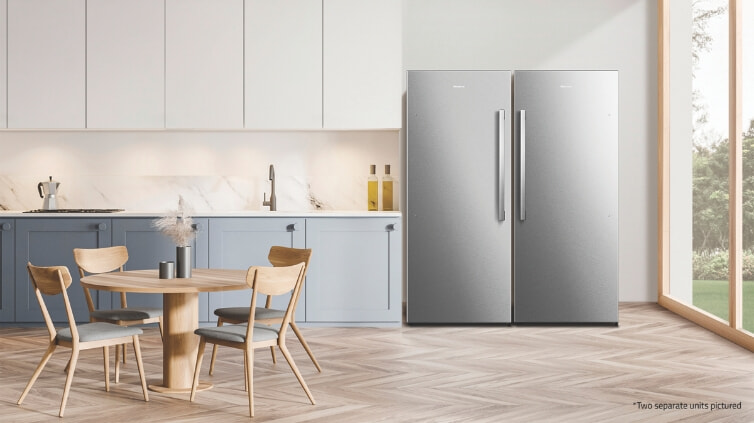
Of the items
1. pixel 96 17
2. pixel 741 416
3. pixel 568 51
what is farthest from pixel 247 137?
pixel 741 416

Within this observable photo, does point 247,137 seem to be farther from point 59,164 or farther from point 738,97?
point 738,97

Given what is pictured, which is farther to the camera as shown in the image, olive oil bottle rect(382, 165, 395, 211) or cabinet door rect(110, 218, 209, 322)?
olive oil bottle rect(382, 165, 395, 211)

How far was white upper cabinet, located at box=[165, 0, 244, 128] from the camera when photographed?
6.36 m

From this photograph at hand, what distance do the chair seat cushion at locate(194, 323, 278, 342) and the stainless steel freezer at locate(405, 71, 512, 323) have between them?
2300 mm

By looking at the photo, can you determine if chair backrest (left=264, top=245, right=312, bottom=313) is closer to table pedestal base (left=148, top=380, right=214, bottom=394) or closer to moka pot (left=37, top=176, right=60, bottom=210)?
table pedestal base (left=148, top=380, right=214, bottom=394)

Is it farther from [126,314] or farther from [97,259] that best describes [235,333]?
[97,259]

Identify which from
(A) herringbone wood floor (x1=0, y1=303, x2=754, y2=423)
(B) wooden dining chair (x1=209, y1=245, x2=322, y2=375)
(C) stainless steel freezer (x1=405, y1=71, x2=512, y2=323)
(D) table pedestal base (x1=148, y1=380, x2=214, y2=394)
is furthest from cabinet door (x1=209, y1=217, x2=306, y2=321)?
(D) table pedestal base (x1=148, y1=380, x2=214, y2=394)

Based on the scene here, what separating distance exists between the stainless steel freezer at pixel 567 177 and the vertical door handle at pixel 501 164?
0.36 feet

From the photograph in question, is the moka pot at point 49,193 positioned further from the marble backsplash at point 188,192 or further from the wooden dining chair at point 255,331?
the wooden dining chair at point 255,331

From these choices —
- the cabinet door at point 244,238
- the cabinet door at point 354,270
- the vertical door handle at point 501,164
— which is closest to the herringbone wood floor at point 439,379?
the cabinet door at point 354,270

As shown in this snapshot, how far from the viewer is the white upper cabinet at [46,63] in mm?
6336

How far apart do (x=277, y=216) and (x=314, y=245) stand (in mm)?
362

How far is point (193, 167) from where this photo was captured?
6.82 metres

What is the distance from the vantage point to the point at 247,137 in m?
6.82
